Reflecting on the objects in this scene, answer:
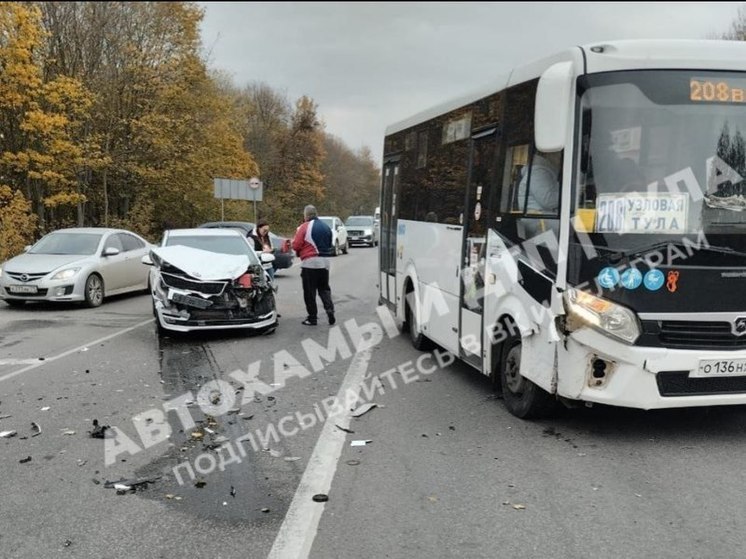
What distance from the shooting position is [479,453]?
16.1 ft

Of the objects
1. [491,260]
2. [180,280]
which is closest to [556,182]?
[491,260]

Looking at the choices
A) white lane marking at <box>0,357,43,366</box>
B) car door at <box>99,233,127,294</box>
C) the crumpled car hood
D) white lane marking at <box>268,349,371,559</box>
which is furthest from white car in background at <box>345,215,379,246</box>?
white lane marking at <box>268,349,371,559</box>

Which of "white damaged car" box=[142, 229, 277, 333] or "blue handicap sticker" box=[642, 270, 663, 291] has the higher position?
"blue handicap sticker" box=[642, 270, 663, 291]

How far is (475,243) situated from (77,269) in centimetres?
907

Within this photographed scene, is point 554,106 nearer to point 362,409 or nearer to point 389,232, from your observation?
point 362,409

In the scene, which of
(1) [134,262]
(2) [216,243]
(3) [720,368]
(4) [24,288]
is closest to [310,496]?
(3) [720,368]

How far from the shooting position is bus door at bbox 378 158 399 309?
9.98 meters

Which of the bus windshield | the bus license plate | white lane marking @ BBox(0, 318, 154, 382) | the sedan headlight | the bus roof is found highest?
the bus roof

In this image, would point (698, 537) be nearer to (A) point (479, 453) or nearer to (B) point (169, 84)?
(A) point (479, 453)

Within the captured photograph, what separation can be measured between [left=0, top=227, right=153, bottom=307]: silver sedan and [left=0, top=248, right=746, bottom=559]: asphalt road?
4901mm

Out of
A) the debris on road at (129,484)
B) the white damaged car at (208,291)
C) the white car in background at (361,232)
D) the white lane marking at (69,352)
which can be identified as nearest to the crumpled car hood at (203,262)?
the white damaged car at (208,291)

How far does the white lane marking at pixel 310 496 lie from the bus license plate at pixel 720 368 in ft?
8.67

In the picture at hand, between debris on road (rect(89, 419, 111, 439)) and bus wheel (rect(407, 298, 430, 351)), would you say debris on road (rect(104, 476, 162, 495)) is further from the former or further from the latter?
bus wheel (rect(407, 298, 430, 351))

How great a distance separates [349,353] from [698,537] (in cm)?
549
